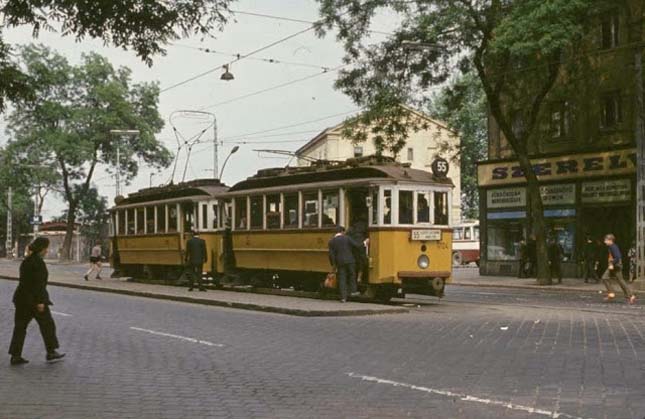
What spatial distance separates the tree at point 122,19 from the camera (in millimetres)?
10055

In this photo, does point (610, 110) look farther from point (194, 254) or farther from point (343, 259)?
point (343, 259)

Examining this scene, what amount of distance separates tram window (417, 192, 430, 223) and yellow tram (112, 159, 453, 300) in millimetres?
23

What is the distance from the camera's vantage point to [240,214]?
2706 cm

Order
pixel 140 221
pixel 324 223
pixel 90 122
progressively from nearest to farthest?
pixel 324 223 < pixel 140 221 < pixel 90 122

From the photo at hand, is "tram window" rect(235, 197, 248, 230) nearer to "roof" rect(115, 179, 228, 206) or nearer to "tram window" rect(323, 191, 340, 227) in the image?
"roof" rect(115, 179, 228, 206)

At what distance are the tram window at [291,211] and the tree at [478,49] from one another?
344 inches

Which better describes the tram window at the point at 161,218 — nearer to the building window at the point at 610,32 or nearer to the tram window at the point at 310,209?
the tram window at the point at 310,209

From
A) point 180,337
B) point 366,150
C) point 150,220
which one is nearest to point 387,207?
point 180,337

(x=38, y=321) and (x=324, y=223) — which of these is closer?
(x=38, y=321)

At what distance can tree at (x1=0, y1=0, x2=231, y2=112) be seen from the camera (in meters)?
10.1

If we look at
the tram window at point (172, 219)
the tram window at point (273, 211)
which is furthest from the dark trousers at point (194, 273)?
the tram window at point (172, 219)

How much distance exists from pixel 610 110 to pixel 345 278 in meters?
19.1

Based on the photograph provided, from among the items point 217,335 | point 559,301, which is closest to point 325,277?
point 559,301

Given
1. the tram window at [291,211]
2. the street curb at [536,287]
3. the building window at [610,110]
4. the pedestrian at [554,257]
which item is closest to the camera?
the tram window at [291,211]
